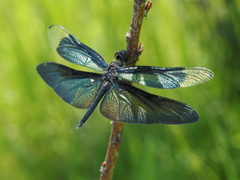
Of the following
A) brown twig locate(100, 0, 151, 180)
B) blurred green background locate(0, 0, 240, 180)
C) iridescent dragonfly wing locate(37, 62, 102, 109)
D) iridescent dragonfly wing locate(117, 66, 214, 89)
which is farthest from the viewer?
blurred green background locate(0, 0, 240, 180)

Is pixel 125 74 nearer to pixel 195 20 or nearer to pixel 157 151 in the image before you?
pixel 157 151

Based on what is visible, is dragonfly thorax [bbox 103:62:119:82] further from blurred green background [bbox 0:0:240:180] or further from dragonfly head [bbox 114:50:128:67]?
blurred green background [bbox 0:0:240:180]

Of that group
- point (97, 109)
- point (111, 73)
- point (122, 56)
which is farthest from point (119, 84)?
point (97, 109)

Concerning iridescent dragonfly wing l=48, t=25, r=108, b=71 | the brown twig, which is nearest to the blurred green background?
iridescent dragonfly wing l=48, t=25, r=108, b=71

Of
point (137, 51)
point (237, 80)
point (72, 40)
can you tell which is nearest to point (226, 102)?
point (237, 80)

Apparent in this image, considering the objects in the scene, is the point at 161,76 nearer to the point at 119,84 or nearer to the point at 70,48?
the point at 119,84
